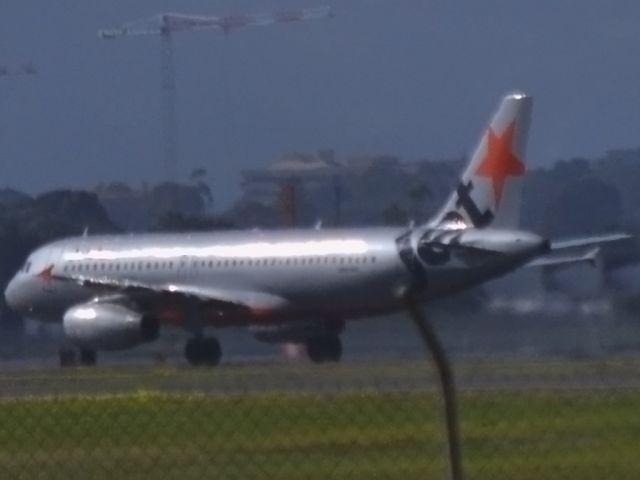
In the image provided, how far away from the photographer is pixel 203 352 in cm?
4800

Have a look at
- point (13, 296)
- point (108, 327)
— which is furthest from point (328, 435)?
point (13, 296)

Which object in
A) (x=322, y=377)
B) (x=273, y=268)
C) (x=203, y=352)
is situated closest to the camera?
(x=322, y=377)

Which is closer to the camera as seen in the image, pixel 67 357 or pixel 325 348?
pixel 325 348

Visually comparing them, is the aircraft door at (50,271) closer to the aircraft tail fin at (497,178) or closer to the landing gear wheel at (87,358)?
the landing gear wheel at (87,358)

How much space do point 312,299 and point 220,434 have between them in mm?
28450

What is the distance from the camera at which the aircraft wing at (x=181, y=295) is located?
4816 centimetres

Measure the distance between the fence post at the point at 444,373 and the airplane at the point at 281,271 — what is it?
33280 millimetres

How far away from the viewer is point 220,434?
19.9m

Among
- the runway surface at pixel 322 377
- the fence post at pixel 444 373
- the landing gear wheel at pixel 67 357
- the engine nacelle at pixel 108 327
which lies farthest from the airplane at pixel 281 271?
the fence post at pixel 444 373

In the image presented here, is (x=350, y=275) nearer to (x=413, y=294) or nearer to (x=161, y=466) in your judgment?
(x=161, y=466)

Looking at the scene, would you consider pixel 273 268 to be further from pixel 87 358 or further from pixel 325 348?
pixel 87 358

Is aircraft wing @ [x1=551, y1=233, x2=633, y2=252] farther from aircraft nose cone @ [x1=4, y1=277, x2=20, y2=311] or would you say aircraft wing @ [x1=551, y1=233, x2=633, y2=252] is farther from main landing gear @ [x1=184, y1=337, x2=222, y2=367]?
aircraft nose cone @ [x1=4, y1=277, x2=20, y2=311]

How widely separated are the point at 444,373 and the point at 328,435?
708 centimetres

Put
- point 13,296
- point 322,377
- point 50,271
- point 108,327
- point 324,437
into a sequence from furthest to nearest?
point 13,296 → point 50,271 → point 108,327 → point 322,377 → point 324,437
